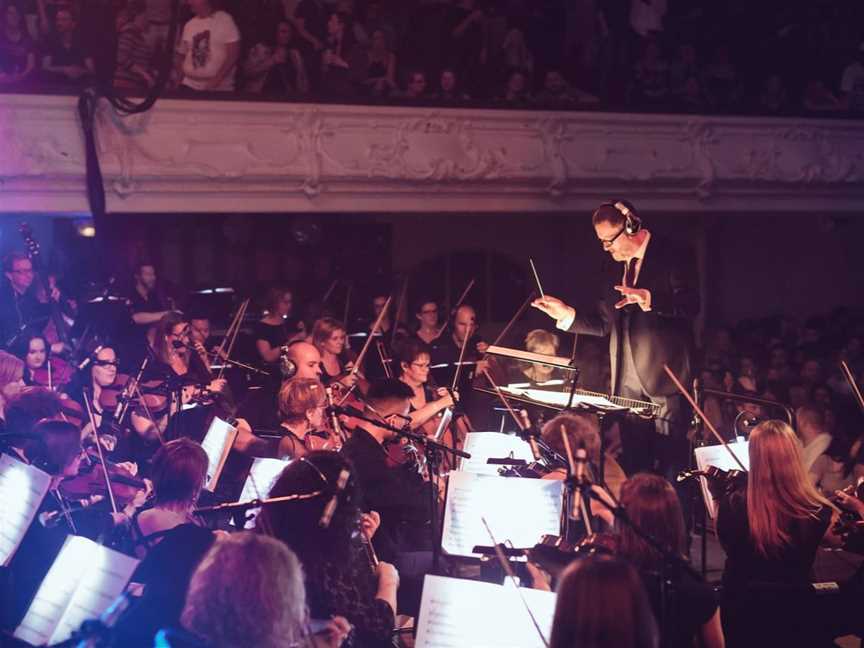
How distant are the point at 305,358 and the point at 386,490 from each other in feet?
5.17

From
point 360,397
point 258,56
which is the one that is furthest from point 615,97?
point 360,397

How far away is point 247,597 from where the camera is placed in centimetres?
265

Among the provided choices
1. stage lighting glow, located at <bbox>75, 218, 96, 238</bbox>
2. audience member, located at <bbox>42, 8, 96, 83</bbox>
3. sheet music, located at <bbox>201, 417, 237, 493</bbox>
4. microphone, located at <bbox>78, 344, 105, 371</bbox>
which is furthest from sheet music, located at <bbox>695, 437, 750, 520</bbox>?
stage lighting glow, located at <bbox>75, 218, 96, 238</bbox>

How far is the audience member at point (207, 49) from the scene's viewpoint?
8719 millimetres

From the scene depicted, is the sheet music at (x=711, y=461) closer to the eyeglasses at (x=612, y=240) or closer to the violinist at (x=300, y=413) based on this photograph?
the eyeglasses at (x=612, y=240)

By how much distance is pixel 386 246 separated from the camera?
39.0 ft

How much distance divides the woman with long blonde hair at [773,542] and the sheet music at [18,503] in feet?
8.76

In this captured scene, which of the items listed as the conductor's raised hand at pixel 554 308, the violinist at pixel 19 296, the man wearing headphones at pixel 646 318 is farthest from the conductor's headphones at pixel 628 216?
the violinist at pixel 19 296

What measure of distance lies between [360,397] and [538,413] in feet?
3.95

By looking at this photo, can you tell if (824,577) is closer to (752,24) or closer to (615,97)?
(615,97)

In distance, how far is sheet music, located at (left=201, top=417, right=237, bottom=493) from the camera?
4.82 meters

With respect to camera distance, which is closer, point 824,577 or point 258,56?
point 824,577

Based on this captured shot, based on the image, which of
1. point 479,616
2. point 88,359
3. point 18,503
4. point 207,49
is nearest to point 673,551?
point 479,616

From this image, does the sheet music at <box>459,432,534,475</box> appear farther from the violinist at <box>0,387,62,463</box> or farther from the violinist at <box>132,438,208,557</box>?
the violinist at <box>0,387,62,463</box>
